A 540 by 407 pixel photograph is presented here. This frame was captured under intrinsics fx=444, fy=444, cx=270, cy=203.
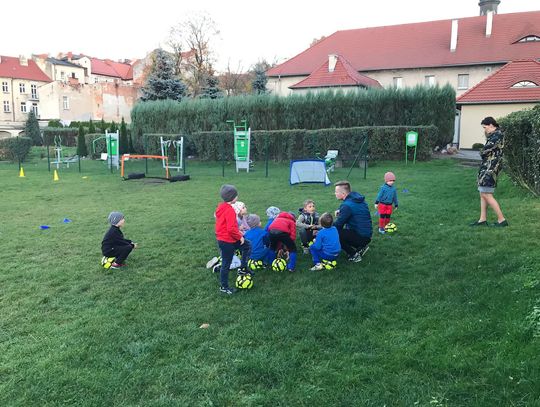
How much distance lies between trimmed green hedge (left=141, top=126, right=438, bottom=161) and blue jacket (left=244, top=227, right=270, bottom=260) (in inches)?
506

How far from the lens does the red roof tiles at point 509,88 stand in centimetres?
2414

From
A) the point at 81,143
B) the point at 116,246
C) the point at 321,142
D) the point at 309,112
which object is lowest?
the point at 116,246

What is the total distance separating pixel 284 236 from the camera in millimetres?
5645

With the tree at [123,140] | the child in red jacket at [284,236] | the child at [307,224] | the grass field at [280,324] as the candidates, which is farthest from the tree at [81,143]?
the child in red jacket at [284,236]

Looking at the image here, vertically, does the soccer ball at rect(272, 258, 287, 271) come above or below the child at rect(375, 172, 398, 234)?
below

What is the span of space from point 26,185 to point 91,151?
506 inches

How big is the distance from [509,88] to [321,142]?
12.0m

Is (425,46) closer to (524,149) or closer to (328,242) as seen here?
(524,149)

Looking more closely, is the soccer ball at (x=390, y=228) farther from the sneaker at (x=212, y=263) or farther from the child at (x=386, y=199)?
the sneaker at (x=212, y=263)

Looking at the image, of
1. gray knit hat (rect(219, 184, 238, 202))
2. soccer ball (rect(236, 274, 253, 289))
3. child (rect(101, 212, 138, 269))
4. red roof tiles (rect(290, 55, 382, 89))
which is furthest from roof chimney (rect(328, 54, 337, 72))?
soccer ball (rect(236, 274, 253, 289))

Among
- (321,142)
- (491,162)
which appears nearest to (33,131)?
(321,142)

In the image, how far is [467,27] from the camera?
37.5 m

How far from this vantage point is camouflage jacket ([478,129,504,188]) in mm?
6938

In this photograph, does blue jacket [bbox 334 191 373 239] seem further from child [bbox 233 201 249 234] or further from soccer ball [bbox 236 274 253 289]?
soccer ball [bbox 236 274 253 289]
